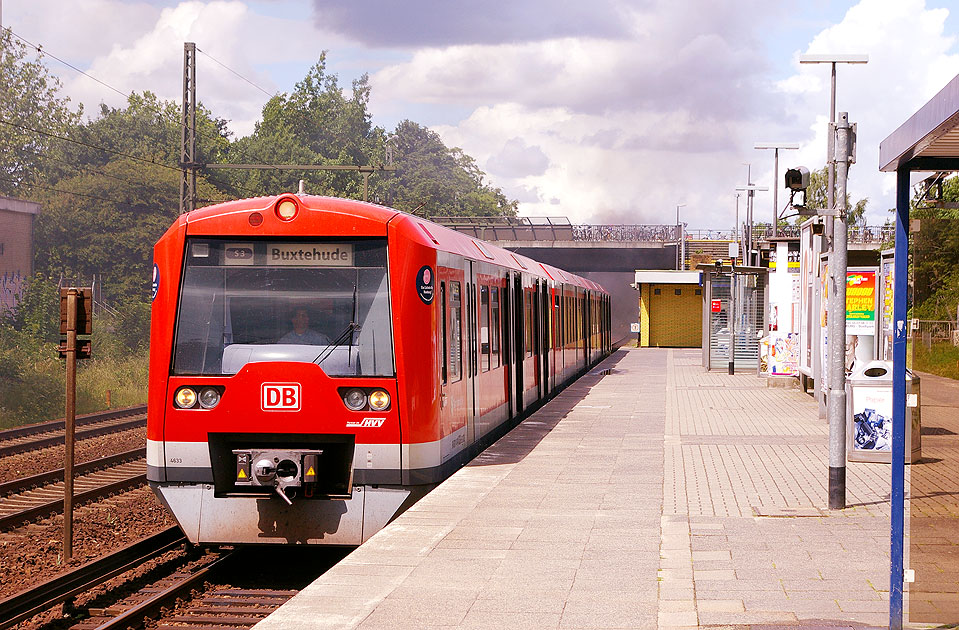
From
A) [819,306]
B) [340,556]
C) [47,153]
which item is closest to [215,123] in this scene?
[47,153]

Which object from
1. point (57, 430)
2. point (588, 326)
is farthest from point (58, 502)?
point (588, 326)

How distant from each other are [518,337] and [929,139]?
40.0 ft

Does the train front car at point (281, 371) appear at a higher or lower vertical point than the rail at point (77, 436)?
higher

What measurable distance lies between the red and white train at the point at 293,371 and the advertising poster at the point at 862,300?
9993 millimetres

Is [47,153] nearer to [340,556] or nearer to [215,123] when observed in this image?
[215,123]

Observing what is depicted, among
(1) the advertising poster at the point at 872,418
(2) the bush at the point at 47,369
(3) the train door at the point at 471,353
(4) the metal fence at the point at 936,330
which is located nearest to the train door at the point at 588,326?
(2) the bush at the point at 47,369

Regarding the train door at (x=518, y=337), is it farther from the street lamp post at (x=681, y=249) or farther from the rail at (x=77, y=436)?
the street lamp post at (x=681, y=249)

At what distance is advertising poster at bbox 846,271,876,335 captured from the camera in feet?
58.8

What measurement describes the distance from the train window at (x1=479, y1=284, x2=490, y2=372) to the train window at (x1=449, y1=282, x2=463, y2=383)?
1625mm

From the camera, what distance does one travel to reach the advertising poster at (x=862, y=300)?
17.9 metres

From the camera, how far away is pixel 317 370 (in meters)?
9.27

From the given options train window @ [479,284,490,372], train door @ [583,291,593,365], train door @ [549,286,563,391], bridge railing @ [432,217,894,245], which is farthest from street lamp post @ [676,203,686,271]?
train window @ [479,284,490,372]

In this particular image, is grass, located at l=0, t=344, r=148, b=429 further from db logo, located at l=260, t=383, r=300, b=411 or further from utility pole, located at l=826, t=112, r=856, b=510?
utility pole, located at l=826, t=112, r=856, b=510

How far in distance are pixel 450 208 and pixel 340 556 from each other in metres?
99.9
